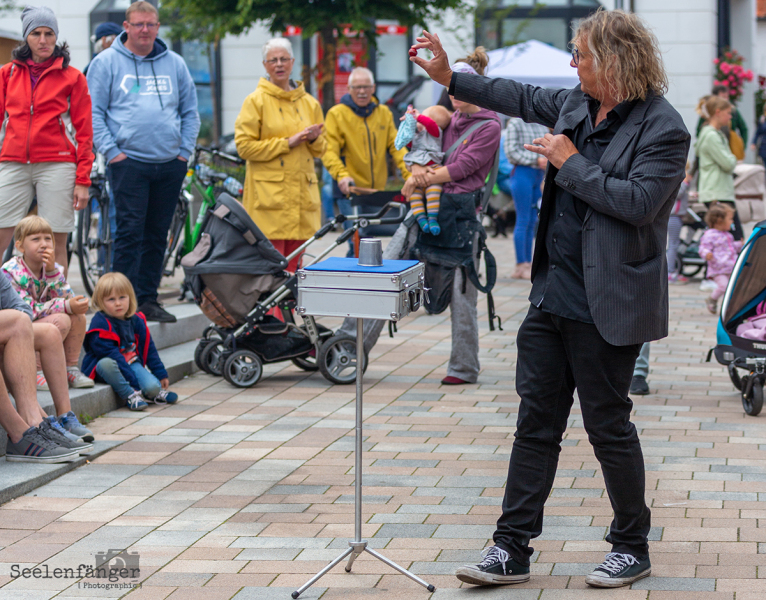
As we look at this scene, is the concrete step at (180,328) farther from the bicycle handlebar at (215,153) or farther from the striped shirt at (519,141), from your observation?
the striped shirt at (519,141)

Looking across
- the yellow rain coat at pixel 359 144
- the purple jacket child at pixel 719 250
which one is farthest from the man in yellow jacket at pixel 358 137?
the purple jacket child at pixel 719 250

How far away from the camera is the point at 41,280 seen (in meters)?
6.09

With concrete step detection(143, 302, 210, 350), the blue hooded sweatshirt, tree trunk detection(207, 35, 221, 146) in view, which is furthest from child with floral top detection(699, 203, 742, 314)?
tree trunk detection(207, 35, 221, 146)

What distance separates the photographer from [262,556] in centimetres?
415

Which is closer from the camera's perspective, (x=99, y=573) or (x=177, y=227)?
(x=99, y=573)

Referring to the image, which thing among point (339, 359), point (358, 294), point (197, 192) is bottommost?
point (339, 359)

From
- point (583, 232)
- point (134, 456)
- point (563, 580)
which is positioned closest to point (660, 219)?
point (583, 232)

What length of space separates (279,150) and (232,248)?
3.74ft

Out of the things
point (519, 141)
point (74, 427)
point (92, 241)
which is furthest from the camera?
point (519, 141)

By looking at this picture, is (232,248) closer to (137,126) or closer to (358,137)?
(137,126)

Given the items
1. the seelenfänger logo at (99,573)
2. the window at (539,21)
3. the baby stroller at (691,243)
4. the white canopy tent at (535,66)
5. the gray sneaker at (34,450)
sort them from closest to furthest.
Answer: the seelenfänger logo at (99,573), the gray sneaker at (34,450), the baby stroller at (691,243), the white canopy tent at (535,66), the window at (539,21)

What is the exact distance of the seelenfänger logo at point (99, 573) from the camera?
12.8ft

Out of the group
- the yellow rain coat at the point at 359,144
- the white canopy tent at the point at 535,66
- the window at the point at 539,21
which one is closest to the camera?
the yellow rain coat at the point at 359,144

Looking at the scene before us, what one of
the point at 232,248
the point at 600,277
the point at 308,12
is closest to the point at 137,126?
the point at 232,248
